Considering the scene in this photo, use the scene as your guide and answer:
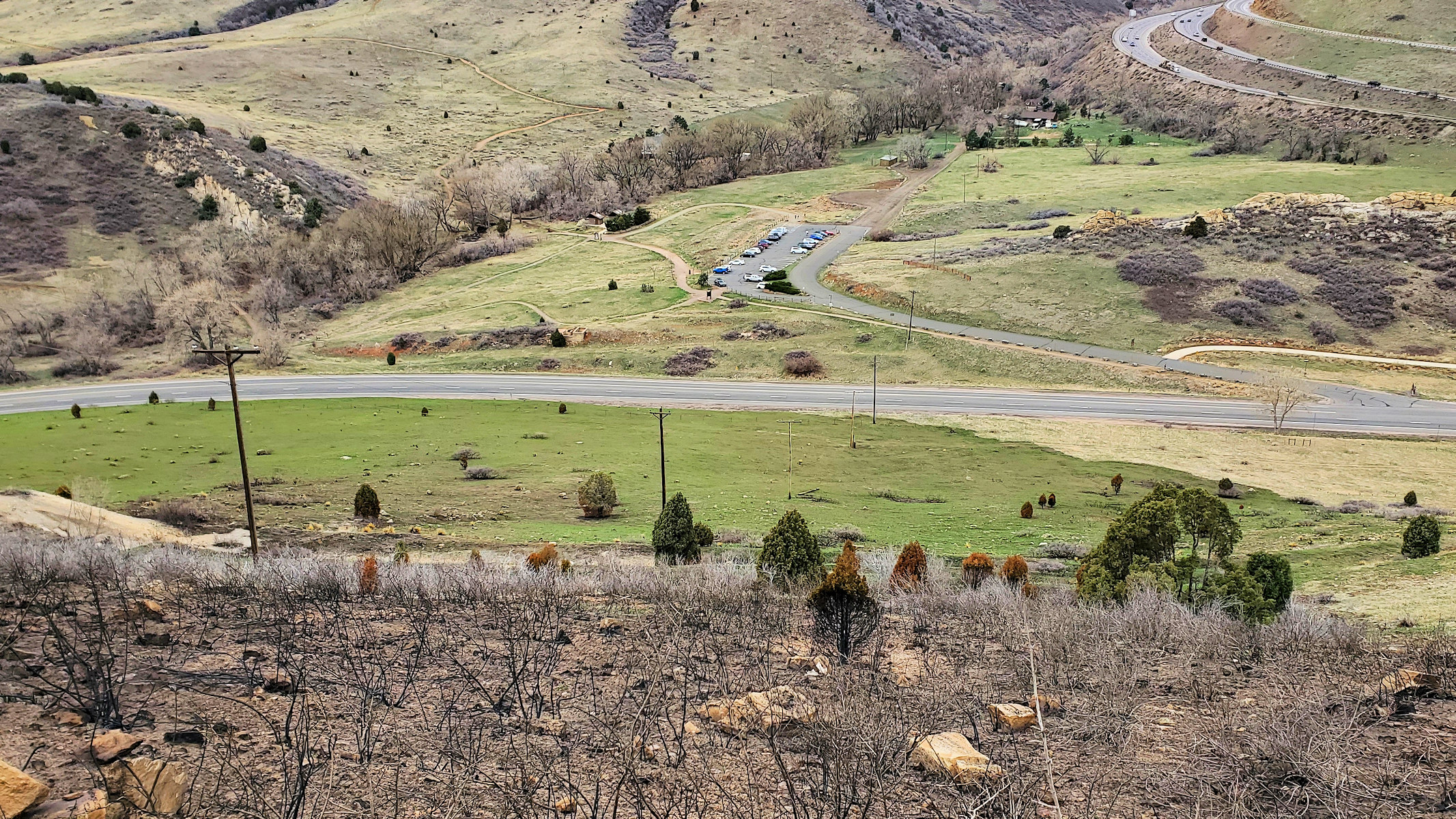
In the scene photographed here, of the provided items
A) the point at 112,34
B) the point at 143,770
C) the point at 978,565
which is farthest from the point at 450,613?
the point at 112,34

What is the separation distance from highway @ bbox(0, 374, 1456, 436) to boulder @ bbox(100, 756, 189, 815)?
54.1m

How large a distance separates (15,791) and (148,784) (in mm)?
1298

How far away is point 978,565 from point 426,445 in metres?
36.8

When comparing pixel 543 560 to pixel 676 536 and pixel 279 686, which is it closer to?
pixel 676 536

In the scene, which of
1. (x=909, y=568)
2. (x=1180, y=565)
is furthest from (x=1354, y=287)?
(x=909, y=568)

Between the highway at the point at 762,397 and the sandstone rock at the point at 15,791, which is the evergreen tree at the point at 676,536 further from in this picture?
the highway at the point at 762,397

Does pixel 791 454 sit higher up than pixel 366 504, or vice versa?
pixel 366 504

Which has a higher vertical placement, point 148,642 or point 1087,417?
point 148,642

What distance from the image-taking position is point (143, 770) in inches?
432

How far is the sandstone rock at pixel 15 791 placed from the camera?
977 centimetres

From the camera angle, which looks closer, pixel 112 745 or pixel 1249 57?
pixel 112 745

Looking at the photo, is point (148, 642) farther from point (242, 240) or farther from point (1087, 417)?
point (242, 240)

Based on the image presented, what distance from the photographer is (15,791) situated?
985 centimetres

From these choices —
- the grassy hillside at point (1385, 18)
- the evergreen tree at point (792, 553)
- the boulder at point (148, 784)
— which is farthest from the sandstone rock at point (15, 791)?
the grassy hillside at point (1385, 18)
